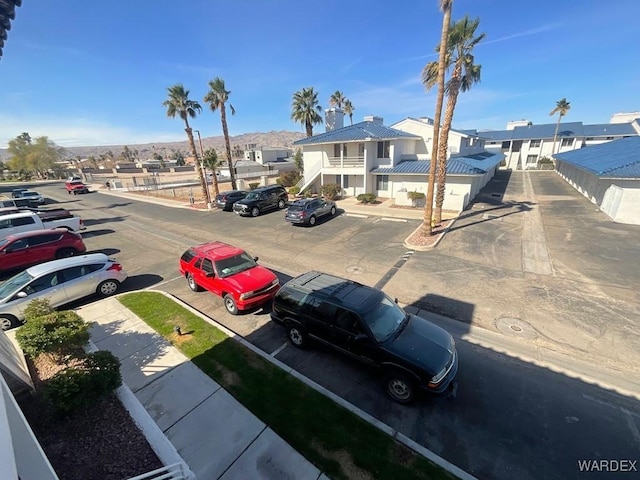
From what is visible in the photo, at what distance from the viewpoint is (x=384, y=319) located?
6215 millimetres

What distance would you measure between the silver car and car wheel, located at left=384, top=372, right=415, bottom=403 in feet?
35.1

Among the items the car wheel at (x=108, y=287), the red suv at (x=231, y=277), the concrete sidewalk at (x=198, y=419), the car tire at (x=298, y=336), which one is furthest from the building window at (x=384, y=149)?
the concrete sidewalk at (x=198, y=419)

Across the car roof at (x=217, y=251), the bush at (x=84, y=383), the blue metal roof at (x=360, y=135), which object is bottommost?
the bush at (x=84, y=383)

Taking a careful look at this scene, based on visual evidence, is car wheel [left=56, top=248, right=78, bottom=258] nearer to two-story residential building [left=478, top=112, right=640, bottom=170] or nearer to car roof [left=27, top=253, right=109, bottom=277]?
car roof [left=27, top=253, right=109, bottom=277]

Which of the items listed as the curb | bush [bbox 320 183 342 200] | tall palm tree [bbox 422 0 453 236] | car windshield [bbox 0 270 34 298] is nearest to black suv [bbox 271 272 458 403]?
the curb

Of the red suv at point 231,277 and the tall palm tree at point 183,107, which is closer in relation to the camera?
the red suv at point 231,277

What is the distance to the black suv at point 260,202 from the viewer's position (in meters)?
22.7

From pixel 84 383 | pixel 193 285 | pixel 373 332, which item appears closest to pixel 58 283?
pixel 193 285

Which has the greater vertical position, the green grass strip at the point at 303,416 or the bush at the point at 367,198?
the bush at the point at 367,198

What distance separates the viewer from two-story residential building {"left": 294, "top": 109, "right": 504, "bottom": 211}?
2309cm

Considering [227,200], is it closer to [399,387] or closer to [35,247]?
[35,247]

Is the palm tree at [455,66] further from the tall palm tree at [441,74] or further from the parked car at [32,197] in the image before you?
the parked car at [32,197]

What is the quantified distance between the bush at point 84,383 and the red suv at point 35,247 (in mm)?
12075

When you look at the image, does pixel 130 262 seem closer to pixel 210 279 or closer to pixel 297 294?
pixel 210 279
